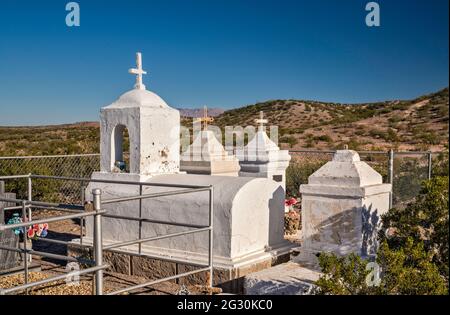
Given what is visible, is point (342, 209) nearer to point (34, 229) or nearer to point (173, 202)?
point (173, 202)

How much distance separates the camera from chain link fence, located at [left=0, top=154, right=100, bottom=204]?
49.3ft

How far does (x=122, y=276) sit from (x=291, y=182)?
9588 millimetres

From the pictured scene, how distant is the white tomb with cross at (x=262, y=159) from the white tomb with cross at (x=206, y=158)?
1.83 metres

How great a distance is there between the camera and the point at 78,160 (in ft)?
57.7

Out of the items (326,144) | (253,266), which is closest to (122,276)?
(253,266)

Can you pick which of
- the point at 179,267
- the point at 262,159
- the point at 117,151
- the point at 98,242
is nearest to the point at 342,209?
the point at 179,267

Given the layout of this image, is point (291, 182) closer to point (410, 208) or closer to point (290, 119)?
point (410, 208)

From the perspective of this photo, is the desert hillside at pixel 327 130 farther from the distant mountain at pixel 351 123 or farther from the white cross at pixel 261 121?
the white cross at pixel 261 121

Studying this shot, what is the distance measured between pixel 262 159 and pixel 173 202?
16.8 ft

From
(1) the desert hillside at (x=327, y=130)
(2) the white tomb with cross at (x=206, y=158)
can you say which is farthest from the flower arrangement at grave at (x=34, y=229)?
(1) the desert hillside at (x=327, y=130)

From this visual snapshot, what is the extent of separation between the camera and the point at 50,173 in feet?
53.0

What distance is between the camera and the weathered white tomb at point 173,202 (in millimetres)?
7172

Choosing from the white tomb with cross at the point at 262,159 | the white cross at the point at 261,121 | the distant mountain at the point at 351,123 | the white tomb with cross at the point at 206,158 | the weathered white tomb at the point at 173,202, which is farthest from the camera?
the distant mountain at the point at 351,123

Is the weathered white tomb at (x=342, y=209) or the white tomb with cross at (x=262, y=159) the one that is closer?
the weathered white tomb at (x=342, y=209)
